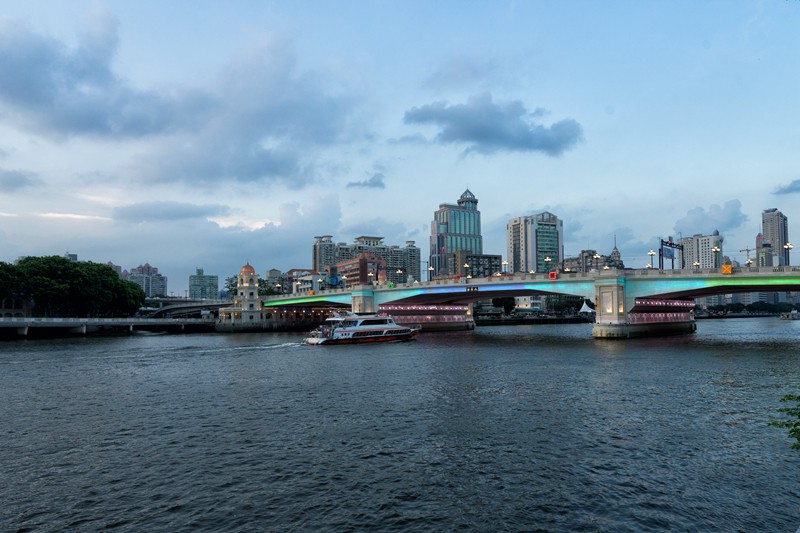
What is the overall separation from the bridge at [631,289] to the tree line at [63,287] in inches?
2729

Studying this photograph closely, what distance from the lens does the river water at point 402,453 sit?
57.1 ft

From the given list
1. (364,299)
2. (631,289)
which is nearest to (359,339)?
(364,299)

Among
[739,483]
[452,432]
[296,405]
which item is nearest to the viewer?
[739,483]

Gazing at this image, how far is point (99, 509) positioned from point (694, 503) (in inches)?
774

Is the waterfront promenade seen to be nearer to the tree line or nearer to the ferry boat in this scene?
the tree line

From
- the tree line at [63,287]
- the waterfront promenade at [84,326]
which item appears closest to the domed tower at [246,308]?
the waterfront promenade at [84,326]

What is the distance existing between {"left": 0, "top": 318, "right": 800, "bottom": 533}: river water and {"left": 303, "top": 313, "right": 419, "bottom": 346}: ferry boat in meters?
38.9

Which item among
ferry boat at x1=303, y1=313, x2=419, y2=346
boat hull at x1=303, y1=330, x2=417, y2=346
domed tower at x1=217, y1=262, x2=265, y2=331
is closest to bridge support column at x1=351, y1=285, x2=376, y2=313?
ferry boat at x1=303, y1=313, x2=419, y2=346

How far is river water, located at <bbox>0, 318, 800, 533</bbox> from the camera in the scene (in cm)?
1739

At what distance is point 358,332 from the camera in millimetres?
88562

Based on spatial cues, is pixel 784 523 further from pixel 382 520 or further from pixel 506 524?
pixel 382 520

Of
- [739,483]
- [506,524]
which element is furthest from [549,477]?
[739,483]

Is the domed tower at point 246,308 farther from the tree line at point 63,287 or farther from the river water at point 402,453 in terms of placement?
the river water at point 402,453

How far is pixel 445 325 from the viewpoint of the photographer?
443 feet
